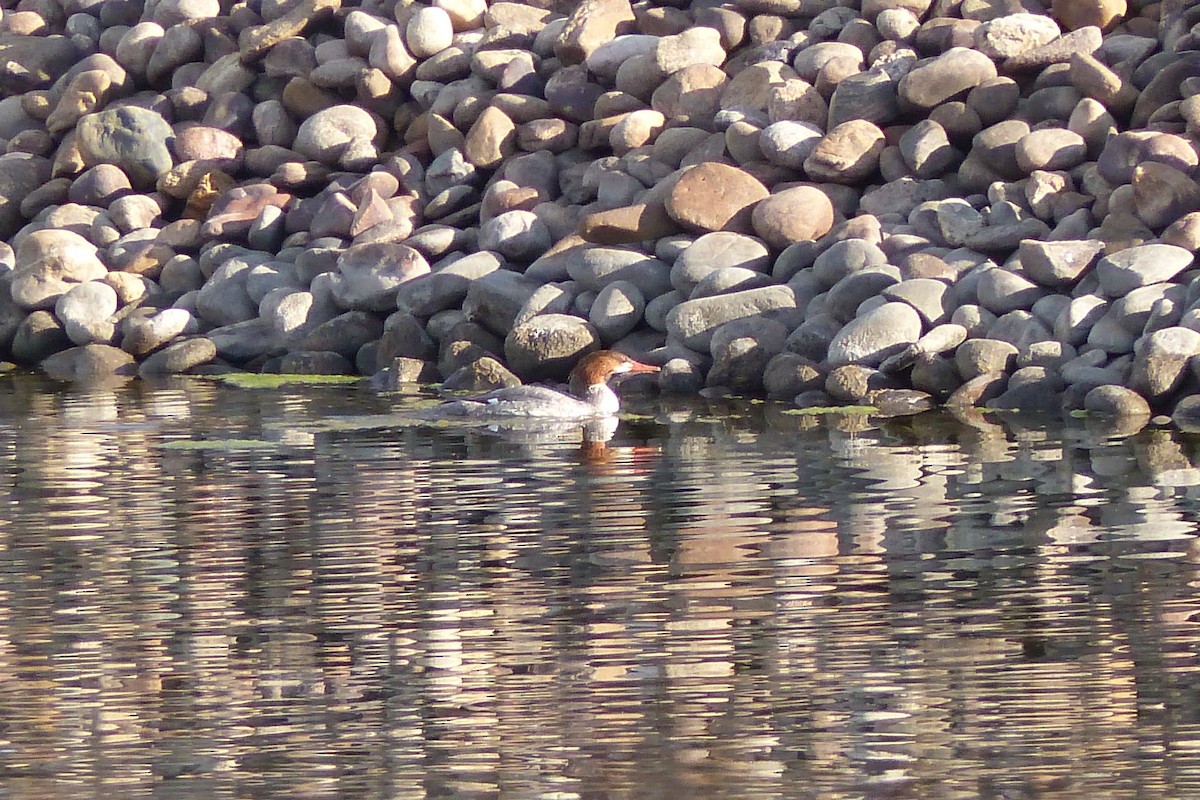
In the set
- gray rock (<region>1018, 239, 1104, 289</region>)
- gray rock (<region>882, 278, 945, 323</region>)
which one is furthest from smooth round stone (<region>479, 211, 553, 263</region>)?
gray rock (<region>1018, 239, 1104, 289</region>)

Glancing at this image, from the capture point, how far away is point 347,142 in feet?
52.0

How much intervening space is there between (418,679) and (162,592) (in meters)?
1.49

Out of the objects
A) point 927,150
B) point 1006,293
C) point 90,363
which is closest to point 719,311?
point 1006,293

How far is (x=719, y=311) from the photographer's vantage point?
491 inches

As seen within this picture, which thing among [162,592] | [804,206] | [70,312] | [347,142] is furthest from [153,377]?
[162,592]

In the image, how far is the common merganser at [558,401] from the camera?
1103 cm

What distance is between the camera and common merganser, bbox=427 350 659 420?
11.0 metres

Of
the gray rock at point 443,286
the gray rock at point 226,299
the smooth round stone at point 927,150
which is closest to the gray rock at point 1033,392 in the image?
the smooth round stone at point 927,150

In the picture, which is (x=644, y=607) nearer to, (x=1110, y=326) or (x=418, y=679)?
(x=418, y=679)

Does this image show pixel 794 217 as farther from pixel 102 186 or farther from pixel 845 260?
pixel 102 186

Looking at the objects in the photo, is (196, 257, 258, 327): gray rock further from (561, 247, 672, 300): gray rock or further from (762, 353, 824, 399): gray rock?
(762, 353, 824, 399): gray rock

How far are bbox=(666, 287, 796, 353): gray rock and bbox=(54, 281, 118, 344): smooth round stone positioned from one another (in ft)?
14.6

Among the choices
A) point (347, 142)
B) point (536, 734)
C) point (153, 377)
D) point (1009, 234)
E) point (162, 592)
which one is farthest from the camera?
point (347, 142)

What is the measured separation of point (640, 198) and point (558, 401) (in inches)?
127
